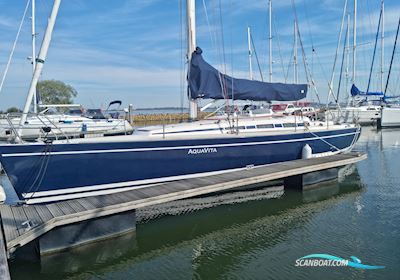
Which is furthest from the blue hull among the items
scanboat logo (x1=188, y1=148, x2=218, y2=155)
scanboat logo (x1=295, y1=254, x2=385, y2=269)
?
scanboat logo (x1=295, y1=254, x2=385, y2=269)

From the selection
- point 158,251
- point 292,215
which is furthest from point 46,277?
point 292,215

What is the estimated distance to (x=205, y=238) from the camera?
8125mm

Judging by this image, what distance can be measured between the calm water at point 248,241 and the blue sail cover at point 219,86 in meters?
3.20

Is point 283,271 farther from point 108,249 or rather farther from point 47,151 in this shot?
point 47,151

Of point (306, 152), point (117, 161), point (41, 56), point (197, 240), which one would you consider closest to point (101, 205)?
point (117, 161)

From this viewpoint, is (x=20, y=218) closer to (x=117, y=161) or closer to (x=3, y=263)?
(x=3, y=263)

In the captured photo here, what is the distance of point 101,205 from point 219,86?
5.71m

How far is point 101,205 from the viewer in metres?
7.80

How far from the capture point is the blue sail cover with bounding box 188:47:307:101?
38.0 feet

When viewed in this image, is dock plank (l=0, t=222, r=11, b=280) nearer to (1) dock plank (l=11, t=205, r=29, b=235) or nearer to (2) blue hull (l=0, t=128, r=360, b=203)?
(1) dock plank (l=11, t=205, r=29, b=235)

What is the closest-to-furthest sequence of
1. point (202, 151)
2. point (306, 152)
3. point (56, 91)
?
point (202, 151) → point (306, 152) → point (56, 91)

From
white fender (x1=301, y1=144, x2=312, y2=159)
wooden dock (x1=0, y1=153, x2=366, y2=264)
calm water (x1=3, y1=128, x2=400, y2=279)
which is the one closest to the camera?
calm water (x1=3, y1=128, x2=400, y2=279)

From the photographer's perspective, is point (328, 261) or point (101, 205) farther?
point (101, 205)

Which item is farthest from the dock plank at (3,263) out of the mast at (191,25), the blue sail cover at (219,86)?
the mast at (191,25)
